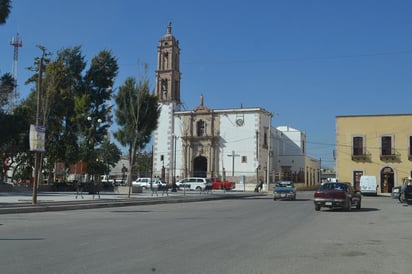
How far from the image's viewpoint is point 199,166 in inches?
3024

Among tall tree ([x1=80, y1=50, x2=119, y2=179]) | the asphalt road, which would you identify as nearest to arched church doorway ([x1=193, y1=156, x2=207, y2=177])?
tall tree ([x1=80, y1=50, x2=119, y2=179])

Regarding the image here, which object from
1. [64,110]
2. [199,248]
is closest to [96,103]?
[64,110]

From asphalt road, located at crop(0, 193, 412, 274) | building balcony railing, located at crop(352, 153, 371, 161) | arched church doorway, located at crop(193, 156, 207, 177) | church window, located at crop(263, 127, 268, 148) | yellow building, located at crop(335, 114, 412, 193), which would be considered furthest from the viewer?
arched church doorway, located at crop(193, 156, 207, 177)

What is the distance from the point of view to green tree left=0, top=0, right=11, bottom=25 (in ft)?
125

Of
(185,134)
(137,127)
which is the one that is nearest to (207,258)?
(137,127)

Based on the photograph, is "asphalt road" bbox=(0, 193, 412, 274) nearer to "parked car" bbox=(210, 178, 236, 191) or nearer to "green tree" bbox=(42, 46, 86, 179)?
"green tree" bbox=(42, 46, 86, 179)

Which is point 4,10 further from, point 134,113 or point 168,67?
point 168,67

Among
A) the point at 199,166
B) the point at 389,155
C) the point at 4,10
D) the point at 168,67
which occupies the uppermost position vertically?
the point at 168,67

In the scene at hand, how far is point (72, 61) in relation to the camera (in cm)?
5647

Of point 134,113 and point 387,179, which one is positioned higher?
point 134,113

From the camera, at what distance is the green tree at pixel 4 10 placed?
1495 inches

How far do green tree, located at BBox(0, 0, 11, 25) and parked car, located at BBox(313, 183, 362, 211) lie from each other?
28494 millimetres

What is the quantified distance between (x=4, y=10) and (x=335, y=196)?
29.5m

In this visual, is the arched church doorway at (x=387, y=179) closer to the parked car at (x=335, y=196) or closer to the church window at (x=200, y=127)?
the church window at (x=200, y=127)
